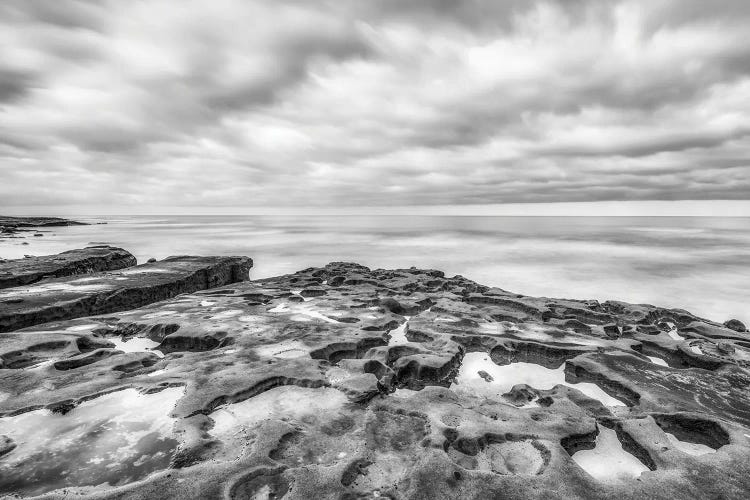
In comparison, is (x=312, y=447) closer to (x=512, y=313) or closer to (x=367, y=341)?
(x=367, y=341)

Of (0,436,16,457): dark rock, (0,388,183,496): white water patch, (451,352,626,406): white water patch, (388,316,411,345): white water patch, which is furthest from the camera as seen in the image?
(388,316,411,345): white water patch

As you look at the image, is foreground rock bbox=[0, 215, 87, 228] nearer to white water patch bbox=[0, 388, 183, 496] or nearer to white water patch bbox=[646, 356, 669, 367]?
white water patch bbox=[0, 388, 183, 496]

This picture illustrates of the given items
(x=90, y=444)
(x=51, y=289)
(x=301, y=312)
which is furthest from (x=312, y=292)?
(x=90, y=444)

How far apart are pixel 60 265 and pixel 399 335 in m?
14.3

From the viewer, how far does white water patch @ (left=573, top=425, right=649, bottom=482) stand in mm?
3856

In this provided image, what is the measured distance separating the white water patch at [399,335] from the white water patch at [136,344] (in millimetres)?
4584

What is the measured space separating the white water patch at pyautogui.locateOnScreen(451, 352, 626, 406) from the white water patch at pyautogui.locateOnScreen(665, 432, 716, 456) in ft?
3.43

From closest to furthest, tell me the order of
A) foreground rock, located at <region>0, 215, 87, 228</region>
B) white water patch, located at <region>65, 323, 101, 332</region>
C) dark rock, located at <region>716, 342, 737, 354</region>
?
dark rock, located at <region>716, 342, 737, 354</region> → white water patch, located at <region>65, 323, 101, 332</region> → foreground rock, located at <region>0, 215, 87, 228</region>

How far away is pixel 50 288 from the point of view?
10.6m

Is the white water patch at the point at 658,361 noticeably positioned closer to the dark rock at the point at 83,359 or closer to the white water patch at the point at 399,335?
the white water patch at the point at 399,335

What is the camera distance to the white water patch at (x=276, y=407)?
439cm

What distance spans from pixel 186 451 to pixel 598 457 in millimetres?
4538

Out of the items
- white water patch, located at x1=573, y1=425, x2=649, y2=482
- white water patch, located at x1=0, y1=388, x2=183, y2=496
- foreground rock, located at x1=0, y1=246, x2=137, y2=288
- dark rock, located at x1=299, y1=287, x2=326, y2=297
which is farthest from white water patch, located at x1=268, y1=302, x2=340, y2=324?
foreground rock, located at x1=0, y1=246, x2=137, y2=288

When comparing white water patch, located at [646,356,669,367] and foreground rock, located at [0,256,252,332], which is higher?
foreground rock, located at [0,256,252,332]
